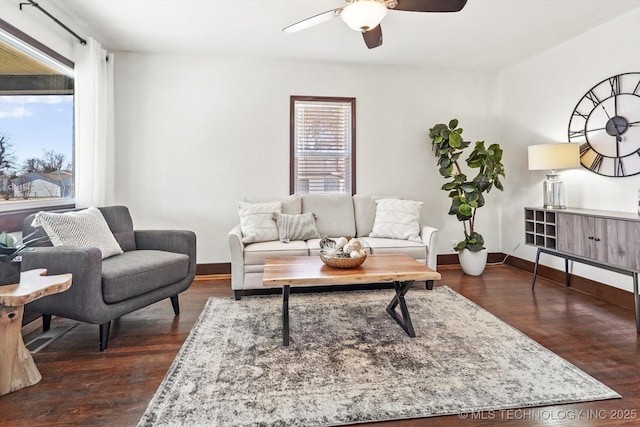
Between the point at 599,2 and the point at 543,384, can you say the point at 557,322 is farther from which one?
the point at 599,2

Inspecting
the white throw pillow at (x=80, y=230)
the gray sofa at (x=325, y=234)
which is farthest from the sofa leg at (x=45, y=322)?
the gray sofa at (x=325, y=234)

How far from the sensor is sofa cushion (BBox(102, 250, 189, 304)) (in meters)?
2.21

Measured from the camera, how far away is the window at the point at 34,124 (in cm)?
252

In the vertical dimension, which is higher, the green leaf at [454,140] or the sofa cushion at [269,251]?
the green leaf at [454,140]

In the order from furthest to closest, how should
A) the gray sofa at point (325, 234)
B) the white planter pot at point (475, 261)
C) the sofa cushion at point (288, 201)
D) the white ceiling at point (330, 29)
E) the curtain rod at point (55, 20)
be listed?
the white planter pot at point (475, 261)
the sofa cushion at point (288, 201)
the gray sofa at point (325, 234)
the white ceiling at point (330, 29)
the curtain rod at point (55, 20)

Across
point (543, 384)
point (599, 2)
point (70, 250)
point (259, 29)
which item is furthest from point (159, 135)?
point (599, 2)

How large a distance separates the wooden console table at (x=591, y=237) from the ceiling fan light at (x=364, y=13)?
233 centimetres

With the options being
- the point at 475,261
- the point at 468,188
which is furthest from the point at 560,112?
the point at 475,261

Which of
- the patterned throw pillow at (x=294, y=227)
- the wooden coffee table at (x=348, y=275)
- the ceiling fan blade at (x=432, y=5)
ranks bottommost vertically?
the wooden coffee table at (x=348, y=275)

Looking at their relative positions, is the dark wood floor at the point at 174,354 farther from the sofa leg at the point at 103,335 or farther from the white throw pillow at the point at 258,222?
the white throw pillow at the point at 258,222

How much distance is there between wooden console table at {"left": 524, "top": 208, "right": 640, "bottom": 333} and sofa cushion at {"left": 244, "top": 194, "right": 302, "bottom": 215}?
248cm

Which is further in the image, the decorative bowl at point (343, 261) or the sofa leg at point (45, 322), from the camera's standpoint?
the sofa leg at point (45, 322)

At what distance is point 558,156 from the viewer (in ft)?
11.0

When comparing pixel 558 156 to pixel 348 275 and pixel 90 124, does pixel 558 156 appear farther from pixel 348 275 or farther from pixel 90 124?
pixel 90 124
